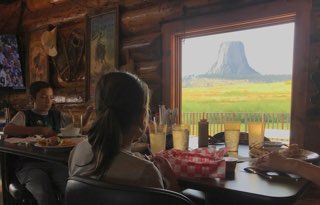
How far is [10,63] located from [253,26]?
390cm

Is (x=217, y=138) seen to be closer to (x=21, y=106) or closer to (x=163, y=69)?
(x=163, y=69)

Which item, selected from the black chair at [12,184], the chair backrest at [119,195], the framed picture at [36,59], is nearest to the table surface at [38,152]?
the black chair at [12,184]

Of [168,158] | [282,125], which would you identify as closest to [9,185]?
[168,158]

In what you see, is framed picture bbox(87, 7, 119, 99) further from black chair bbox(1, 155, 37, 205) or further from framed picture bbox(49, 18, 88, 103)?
black chair bbox(1, 155, 37, 205)

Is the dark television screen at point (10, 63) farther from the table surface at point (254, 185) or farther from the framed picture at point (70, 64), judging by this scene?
the table surface at point (254, 185)

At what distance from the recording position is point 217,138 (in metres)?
2.11

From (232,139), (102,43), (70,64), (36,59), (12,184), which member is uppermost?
(102,43)

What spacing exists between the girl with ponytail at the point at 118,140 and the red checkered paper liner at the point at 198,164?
7cm

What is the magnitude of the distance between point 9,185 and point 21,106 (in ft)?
11.1

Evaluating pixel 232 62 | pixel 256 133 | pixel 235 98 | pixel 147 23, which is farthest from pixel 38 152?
pixel 235 98

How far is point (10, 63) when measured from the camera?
184 inches

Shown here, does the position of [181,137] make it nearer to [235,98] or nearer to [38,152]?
[38,152]

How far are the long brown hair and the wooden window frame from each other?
1734 mm

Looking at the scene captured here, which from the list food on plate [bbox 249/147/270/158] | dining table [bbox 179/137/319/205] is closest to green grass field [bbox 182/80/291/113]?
food on plate [bbox 249/147/270/158]
